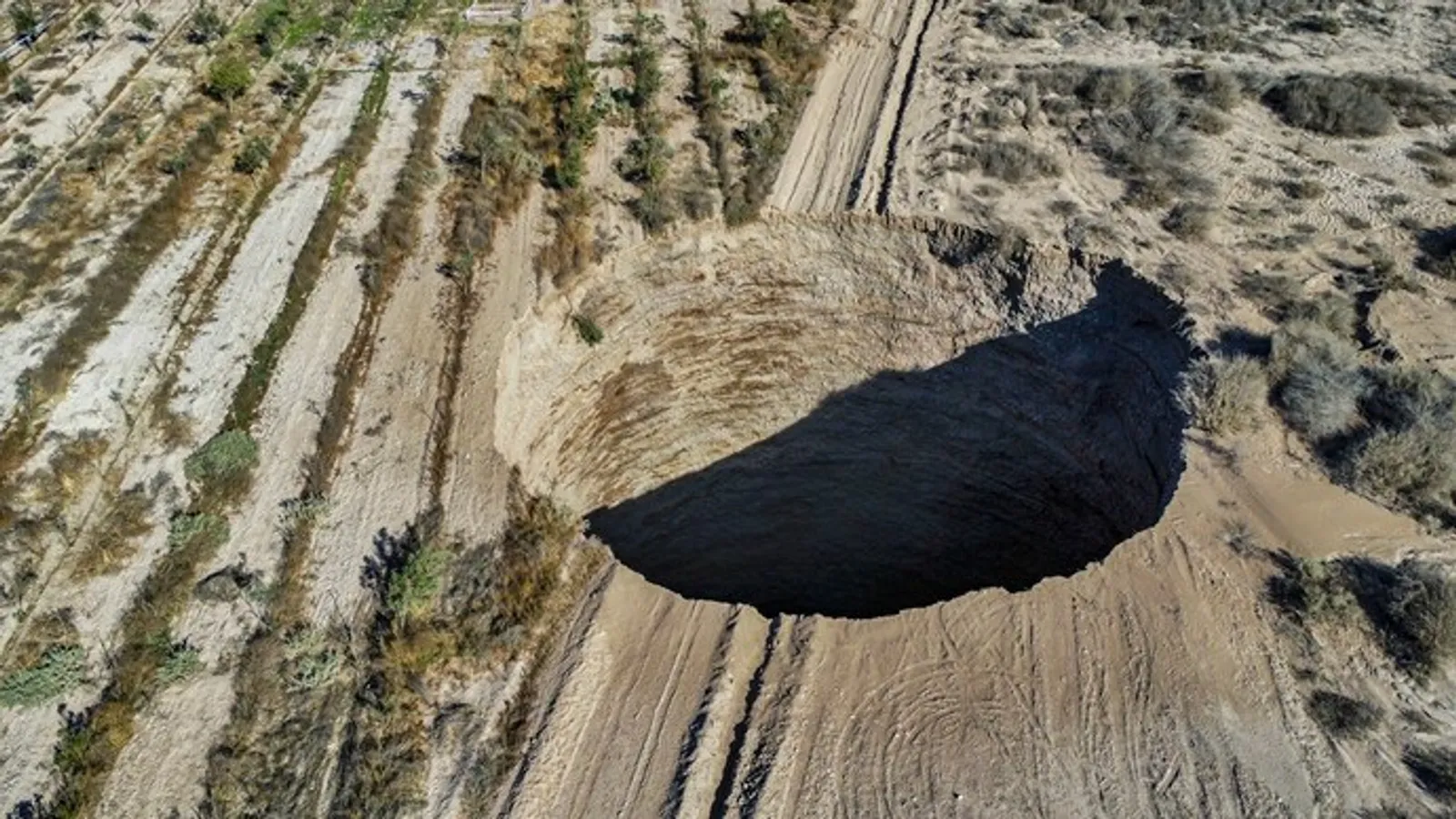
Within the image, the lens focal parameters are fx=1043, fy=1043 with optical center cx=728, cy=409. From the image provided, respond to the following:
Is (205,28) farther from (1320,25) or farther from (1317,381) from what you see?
(1320,25)

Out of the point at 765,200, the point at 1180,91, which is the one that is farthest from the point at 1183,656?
the point at 1180,91

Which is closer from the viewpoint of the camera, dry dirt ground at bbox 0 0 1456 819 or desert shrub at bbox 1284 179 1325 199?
dry dirt ground at bbox 0 0 1456 819

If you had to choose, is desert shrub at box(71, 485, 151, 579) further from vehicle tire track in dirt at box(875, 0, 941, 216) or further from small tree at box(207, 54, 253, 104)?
vehicle tire track in dirt at box(875, 0, 941, 216)

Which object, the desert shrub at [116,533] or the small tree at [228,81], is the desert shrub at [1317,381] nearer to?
the desert shrub at [116,533]

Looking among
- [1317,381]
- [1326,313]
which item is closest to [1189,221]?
[1326,313]

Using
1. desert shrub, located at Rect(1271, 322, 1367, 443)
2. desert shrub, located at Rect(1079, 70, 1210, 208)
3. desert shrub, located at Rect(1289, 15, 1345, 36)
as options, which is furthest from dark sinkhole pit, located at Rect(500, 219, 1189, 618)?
desert shrub, located at Rect(1289, 15, 1345, 36)

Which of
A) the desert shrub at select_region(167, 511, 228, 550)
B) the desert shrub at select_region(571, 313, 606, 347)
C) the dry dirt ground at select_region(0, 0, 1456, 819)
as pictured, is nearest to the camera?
the dry dirt ground at select_region(0, 0, 1456, 819)
